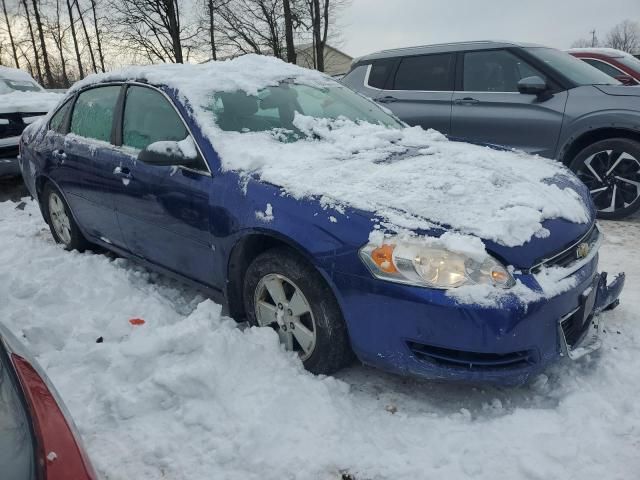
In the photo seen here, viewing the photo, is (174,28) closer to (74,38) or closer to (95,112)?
(74,38)

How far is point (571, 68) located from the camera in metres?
5.48

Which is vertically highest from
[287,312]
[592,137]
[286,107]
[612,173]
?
[286,107]

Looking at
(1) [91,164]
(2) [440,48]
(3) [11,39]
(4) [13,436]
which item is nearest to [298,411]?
(4) [13,436]

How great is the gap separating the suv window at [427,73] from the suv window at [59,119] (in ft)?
11.7

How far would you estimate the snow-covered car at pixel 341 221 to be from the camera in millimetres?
2244

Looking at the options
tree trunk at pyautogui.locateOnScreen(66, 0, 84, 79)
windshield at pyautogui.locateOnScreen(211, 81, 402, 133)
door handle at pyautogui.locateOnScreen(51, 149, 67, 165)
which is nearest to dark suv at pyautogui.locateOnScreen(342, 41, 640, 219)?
windshield at pyautogui.locateOnScreen(211, 81, 402, 133)

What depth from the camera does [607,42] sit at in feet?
258

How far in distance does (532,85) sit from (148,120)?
3.59m

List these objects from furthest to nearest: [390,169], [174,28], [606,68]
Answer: [174,28] < [606,68] < [390,169]

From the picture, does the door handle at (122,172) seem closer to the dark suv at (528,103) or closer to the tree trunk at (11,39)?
the dark suv at (528,103)

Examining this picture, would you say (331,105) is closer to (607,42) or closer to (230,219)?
(230,219)

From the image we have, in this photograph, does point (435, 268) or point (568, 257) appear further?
point (568, 257)

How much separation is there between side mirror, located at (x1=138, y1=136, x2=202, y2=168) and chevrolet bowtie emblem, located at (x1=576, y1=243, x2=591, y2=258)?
201cm

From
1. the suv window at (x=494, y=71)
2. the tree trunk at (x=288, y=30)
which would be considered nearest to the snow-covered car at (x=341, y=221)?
the suv window at (x=494, y=71)
